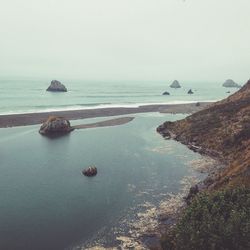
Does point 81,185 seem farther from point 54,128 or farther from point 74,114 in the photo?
point 74,114

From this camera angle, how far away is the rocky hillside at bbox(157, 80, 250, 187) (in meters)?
72.1

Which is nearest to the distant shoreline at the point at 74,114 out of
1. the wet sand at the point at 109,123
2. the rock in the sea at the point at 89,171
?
the wet sand at the point at 109,123

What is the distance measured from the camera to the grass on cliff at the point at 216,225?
3185cm

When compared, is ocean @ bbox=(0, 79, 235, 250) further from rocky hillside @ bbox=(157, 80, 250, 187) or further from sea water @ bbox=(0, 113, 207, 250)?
rocky hillside @ bbox=(157, 80, 250, 187)

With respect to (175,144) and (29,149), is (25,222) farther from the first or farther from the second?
(175,144)

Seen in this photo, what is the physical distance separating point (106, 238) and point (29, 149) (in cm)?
5063

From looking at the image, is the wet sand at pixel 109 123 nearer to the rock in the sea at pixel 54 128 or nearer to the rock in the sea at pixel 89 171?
the rock in the sea at pixel 54 128

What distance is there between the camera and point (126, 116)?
153 meters

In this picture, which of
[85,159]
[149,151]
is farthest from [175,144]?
[85,159]

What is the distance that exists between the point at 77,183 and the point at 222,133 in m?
45.0

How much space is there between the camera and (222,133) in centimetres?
9300

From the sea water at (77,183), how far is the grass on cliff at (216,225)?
443 inches

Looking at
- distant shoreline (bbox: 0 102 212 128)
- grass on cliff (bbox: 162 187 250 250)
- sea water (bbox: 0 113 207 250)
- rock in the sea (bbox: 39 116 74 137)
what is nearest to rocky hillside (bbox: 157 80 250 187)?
sea water (bbox: 0 113 207 250)

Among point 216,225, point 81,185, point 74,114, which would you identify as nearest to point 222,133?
point 81,185
